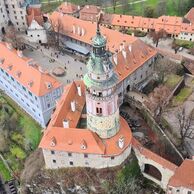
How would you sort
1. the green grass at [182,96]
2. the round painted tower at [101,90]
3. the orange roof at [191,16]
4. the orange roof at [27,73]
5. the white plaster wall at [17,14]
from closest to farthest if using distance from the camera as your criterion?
the round painted tower at [101,90] < the orange roof at [27,73] < the green grass at [182,96] < the white plaster wall at [17,14] < the orange roof at [191,16]

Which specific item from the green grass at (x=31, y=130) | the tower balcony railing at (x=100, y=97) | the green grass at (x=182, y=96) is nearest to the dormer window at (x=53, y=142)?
the tower balcony railing at (x=100, y=97)

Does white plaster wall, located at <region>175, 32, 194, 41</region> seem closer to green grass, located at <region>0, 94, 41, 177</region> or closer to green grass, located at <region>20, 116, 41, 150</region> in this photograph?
green grass, located at <region>0, 94, 41, 177</region>

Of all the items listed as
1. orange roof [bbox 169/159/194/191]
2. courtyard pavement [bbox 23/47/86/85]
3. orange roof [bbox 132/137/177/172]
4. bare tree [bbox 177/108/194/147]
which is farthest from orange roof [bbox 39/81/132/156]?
courtyard pavement [bbox 23/47/86/85]

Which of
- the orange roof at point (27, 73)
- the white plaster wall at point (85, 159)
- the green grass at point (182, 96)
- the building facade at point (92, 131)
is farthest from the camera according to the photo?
the green grass at point (182, 96)

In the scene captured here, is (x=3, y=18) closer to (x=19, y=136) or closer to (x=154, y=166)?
(x=19, y=136)

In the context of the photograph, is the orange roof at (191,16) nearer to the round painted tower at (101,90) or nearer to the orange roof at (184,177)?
the round painted tower at (101,90)

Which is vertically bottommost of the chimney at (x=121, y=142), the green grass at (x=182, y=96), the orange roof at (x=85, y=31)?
the green grass at (x=182, y=96)
